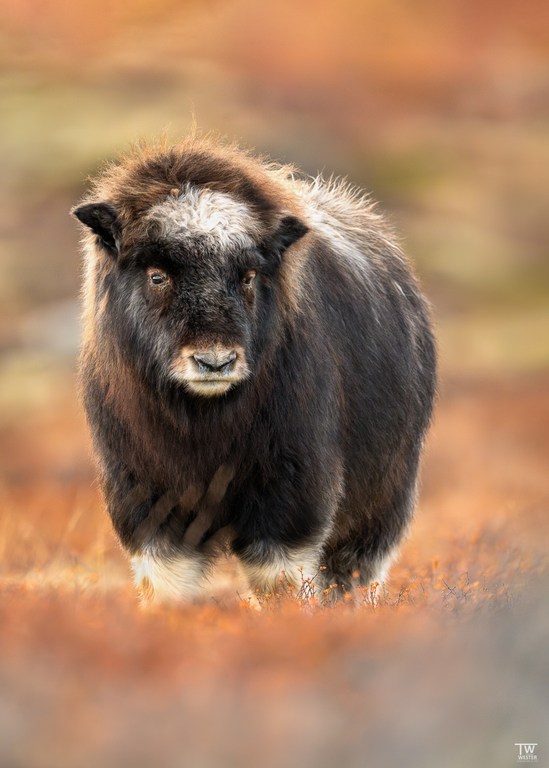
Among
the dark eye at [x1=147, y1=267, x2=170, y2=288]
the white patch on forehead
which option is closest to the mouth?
the dark eye at [x1=147, y1=267, x2=170, y2=288]

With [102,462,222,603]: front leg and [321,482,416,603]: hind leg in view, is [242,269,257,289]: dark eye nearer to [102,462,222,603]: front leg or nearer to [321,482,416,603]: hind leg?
[102,462,222,603]: front leg

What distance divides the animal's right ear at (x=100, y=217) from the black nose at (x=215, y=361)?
788 mm

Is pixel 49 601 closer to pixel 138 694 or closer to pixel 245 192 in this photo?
pixel 138 694

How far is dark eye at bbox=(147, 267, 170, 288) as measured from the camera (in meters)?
4.98

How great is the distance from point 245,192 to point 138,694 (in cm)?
273

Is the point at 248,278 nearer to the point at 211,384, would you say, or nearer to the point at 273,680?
the point at 211,384

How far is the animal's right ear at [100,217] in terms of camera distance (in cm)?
512

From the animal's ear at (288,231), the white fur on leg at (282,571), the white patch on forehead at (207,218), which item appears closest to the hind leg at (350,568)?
the white fur on leg at (282,571)

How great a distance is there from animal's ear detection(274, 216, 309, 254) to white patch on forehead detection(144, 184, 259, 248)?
0.13 m

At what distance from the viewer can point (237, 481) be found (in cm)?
534

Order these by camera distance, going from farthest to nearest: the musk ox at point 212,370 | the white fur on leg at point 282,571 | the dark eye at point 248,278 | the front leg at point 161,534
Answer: the front leg at point 161,534 < the white fur on leg at point 282,571 < the dark eye at point 248,278 < the musk ox at point 212,370

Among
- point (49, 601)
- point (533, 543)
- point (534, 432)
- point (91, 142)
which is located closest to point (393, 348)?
point (533, 543)

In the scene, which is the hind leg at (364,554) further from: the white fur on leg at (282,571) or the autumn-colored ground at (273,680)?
the autumn-colored ground at (273,680)

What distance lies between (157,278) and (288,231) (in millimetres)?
673
